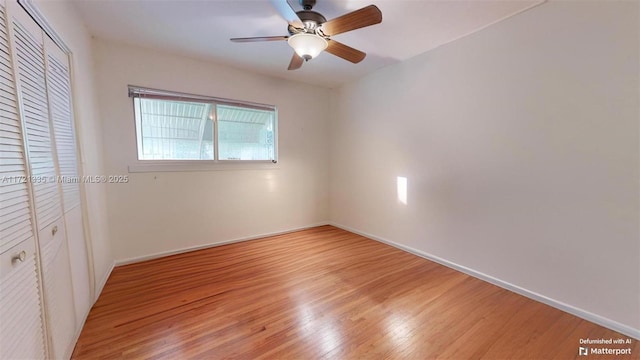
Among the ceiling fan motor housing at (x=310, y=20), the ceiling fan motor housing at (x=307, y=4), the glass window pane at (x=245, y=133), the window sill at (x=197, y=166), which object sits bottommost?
the window sill at (x=197, y=166)

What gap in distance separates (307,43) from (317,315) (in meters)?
2.08

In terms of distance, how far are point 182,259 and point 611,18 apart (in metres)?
4.30

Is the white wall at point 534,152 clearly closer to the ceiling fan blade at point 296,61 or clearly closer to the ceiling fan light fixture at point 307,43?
the ceiling fan blade at point 296,61

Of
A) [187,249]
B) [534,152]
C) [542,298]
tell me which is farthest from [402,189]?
[187,249]

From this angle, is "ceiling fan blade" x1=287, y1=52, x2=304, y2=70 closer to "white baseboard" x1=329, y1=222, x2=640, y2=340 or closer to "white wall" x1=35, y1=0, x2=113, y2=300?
"white wall" x1=35, y1=0, x2=113, y2=300

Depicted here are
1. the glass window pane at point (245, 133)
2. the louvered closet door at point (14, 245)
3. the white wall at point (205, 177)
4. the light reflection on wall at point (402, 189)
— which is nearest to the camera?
the louvered closet door at point (14, 245)

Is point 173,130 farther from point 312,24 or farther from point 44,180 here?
point 312,24

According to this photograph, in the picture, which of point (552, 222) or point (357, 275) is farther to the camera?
point (357, 275)

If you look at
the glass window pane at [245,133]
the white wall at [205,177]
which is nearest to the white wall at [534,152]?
the white wall at [205,177]

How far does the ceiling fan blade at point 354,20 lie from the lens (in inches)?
61.2

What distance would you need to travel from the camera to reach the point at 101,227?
232cm

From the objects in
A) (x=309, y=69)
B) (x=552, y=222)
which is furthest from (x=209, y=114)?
(x=552, y=222)

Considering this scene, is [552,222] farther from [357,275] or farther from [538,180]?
[357,275]

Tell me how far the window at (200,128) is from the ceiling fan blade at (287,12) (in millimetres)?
1698
